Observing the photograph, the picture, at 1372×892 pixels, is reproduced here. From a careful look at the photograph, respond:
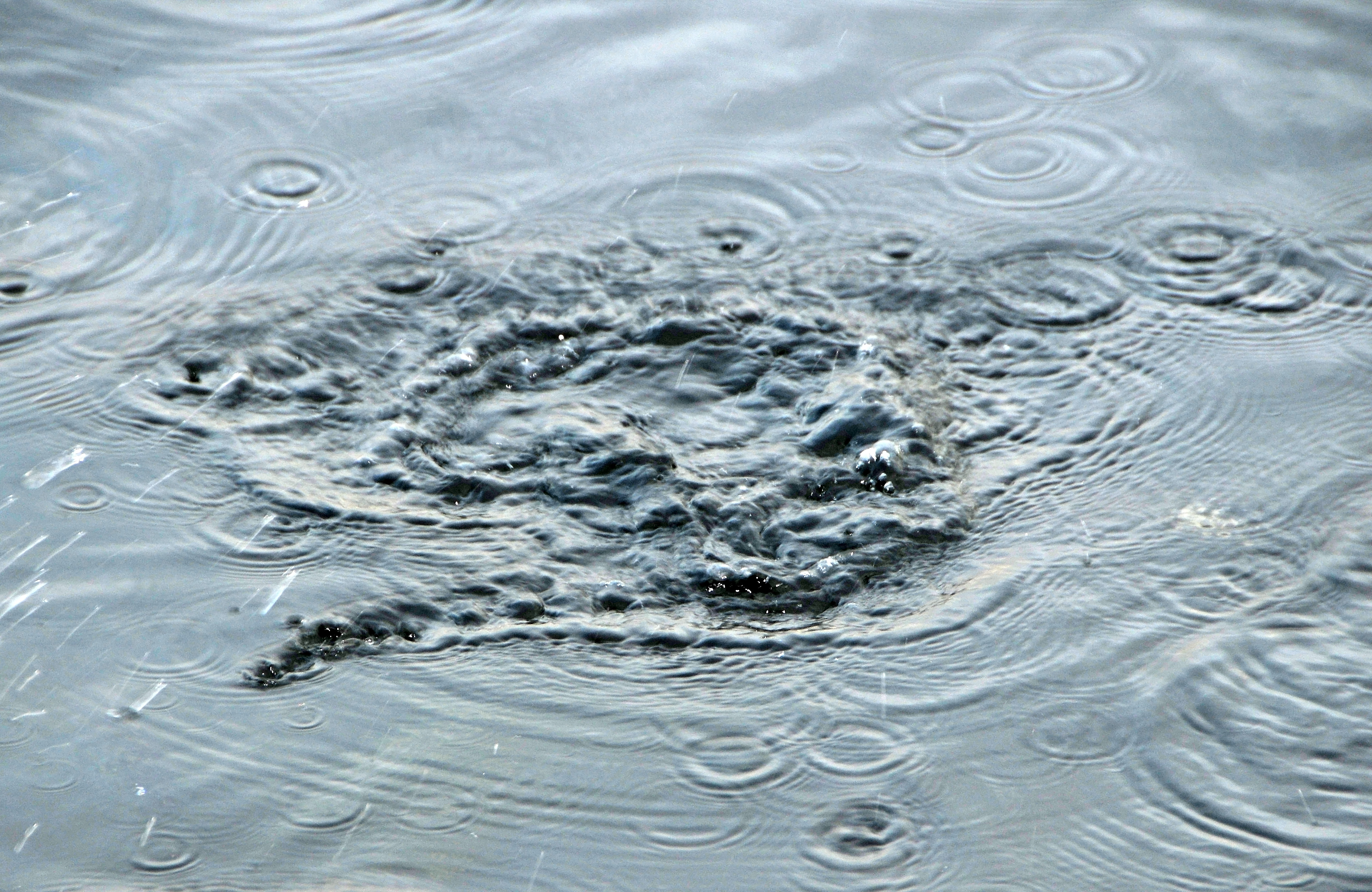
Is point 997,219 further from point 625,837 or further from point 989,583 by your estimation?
point 625,837

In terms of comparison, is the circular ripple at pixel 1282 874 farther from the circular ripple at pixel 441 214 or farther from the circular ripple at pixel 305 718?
the circular ripple at pixel 441 214

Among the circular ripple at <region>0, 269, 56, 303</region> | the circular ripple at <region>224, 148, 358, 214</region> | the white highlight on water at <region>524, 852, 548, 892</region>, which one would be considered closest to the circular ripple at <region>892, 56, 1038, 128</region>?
the circular ripple at <region>224, 148, 358, 214</region>

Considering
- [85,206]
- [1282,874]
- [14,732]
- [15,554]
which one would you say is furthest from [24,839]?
[85,206]

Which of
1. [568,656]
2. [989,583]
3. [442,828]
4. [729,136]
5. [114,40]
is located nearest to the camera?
[442,828]

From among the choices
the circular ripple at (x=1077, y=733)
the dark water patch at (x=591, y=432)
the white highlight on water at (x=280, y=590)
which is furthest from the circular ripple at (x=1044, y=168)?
the white highlight on water at (x=280, y=590)

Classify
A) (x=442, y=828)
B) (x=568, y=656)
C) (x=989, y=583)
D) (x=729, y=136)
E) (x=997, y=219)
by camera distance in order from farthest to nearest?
(x=729, y=136), (x=997, y=219), (x=989, y=583), (x=568, y=656), (x=442, y=828)

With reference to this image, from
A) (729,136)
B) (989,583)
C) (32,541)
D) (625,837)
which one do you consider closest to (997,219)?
(729,136)

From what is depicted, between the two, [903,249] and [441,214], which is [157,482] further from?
[903,249]
